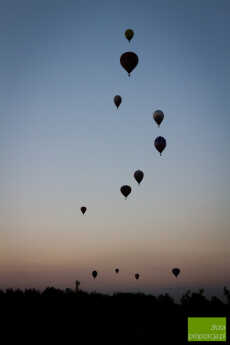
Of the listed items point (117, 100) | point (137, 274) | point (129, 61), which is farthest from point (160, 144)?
point (137, 274)

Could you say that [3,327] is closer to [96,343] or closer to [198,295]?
[96,343]

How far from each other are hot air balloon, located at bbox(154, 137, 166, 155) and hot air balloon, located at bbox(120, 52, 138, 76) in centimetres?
Answer: 951

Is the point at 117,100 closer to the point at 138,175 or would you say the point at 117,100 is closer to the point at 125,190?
the point at 138,175

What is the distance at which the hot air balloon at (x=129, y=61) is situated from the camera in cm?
4797

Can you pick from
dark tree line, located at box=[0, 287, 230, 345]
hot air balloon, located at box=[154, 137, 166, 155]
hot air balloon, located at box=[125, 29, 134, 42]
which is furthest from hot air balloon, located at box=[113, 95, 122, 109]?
dark tree line, located at box=[0, 287, 230, 345]

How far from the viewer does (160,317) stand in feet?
123

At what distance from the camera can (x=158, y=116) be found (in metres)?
54.9

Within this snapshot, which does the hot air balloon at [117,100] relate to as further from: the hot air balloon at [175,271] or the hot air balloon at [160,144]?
the hot air balloon at [175,271]

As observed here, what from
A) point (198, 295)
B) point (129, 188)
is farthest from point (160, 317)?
point (198, 295)

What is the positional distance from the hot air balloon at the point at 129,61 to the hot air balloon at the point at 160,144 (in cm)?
951

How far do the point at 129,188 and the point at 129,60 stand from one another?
53.6 ft

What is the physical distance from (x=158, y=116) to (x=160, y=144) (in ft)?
12.8

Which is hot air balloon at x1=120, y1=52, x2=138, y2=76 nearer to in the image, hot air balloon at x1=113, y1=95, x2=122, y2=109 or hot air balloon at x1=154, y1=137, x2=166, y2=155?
hot air balloon at x1=113, y1=95, x2=122, y2=109

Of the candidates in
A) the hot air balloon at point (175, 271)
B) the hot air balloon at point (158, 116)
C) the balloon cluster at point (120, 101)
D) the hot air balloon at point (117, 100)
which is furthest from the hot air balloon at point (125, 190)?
the hot air balloon at point (175, 271)
